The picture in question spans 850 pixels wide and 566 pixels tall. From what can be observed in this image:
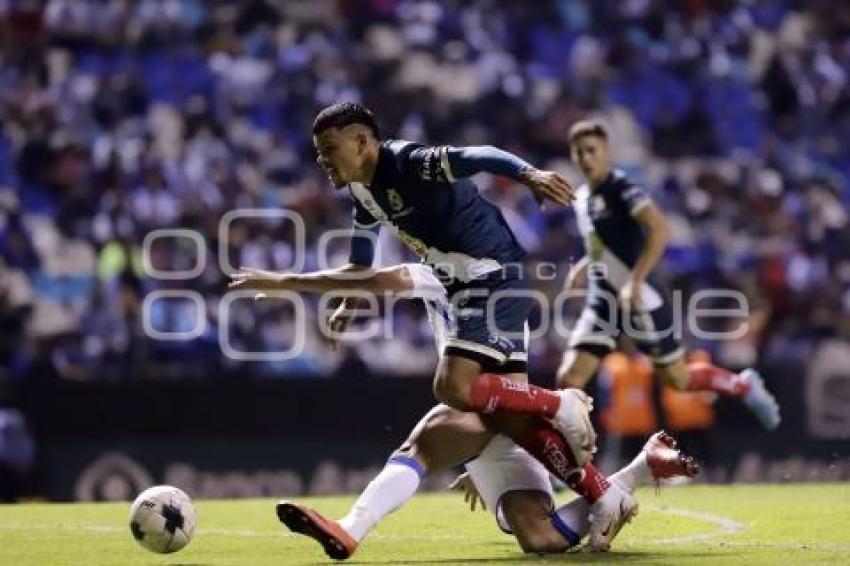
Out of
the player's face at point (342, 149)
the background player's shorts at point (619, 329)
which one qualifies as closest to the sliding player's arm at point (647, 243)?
the background player's shorts at point (619, 329)

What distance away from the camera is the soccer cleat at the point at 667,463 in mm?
8398

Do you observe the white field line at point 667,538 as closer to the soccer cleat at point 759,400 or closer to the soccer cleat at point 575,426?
the soccer cleat at point 575,426

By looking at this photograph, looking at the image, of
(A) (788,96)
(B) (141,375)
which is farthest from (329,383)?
(A) (788,96)

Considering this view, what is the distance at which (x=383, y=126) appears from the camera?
67.7 feet

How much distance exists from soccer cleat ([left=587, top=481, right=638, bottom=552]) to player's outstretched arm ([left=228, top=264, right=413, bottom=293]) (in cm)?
130

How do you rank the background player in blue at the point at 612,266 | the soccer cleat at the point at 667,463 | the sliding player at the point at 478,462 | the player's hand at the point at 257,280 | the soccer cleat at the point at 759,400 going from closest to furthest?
the player's hand at the point at 257,280 < the sliding player at the point at 478,462 < the soccer cleat at the point at 667,463 < the background player in blue at the point at 612,266 < the soccer cleat at the point at 759,400

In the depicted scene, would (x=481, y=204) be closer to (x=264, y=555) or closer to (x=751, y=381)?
(x=264, y=555)

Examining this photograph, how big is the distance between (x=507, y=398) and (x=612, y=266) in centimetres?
502

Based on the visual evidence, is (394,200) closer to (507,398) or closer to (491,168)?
(491,168)

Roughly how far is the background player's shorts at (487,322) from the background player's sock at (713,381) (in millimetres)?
5016

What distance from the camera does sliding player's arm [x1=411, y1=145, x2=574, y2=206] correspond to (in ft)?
23.8

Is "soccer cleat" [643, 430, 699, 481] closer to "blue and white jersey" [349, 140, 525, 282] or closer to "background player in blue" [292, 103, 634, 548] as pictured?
"background player in blue" [292, 103, 634, 548]

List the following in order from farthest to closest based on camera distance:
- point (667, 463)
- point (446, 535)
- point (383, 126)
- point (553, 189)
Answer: point (383, 126), point (446, 535), point (667, 463), point (553, 189)

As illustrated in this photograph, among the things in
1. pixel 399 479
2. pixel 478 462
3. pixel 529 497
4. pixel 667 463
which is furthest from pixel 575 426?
pixel 399 479
